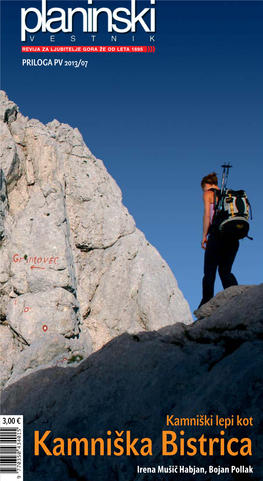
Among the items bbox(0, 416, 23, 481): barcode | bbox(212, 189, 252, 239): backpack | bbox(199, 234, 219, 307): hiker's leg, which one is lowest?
bbox(0, 416, 23, 481): barcode

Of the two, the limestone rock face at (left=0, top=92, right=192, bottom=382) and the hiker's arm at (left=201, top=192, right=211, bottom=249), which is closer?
the hiker's arm at (left=201, top=192, right=211, bottom=249)

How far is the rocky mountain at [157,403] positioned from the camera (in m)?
4.89

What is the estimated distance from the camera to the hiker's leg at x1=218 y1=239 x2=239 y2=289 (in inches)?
438

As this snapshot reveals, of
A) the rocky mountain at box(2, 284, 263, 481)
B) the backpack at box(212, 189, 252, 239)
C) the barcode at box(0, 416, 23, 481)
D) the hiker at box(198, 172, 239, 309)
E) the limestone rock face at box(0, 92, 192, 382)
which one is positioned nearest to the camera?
the rocky mountain at box(2, 284, 263, 481)

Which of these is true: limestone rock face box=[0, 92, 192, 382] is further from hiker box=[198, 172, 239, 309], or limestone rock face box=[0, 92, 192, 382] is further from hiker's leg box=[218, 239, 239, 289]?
hiker's leg box=[218, 239, 239, 289]

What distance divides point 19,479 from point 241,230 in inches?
285

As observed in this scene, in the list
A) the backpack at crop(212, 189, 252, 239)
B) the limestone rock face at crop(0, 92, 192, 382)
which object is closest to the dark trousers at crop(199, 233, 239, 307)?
the backpack at crop(212, 189, 252, 239)

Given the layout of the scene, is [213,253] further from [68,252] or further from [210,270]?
[68,252]

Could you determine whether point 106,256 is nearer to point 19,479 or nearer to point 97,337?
point 97,337

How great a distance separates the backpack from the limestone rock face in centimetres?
1612

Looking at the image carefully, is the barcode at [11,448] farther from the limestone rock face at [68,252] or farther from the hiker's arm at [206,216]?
the limestone rock face at [68,252]

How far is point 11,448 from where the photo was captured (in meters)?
6.04

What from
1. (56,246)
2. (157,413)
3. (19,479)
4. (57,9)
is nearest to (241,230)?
(157,413)

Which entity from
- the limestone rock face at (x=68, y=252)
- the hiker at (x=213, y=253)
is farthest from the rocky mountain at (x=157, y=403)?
the limestone rock face at (x=68, y=252)
